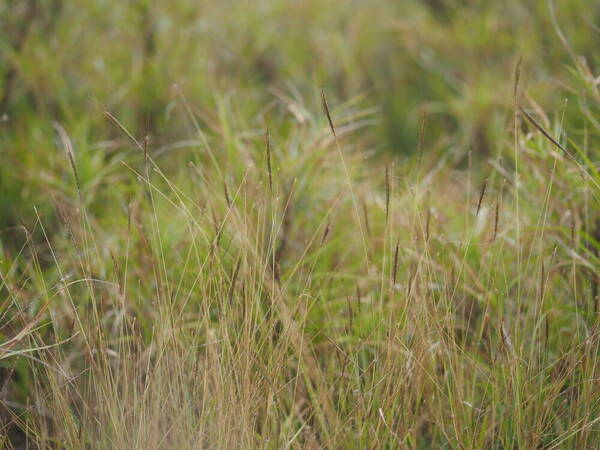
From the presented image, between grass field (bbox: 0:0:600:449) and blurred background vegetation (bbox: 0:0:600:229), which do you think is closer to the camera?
grass field (bbox: 0:0:600:449)

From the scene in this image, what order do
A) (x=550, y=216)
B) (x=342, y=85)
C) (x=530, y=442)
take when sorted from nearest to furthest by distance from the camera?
1. (x=530, y=442)
2. (x=550, y=216)
3. (x=342, y=85)

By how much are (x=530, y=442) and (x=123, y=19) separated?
9.46 ft

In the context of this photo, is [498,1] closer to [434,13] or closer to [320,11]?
[434,13]

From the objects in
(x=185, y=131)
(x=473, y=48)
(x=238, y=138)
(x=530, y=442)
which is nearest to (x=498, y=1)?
(x=473, y=48)

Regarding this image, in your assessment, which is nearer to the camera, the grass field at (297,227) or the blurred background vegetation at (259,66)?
the grass field at (297,227)

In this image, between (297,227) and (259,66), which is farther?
(259,66)

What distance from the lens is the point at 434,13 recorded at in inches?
179

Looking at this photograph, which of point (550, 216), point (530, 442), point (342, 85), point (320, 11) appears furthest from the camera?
point (320, 11)

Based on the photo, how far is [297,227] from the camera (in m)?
2.32

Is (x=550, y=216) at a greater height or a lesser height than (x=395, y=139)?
greater

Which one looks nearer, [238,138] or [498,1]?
[238,138]

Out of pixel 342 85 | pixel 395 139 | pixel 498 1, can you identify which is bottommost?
pixel 395 139

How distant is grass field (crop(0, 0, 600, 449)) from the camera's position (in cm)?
140

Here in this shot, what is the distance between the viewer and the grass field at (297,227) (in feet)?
4.60
